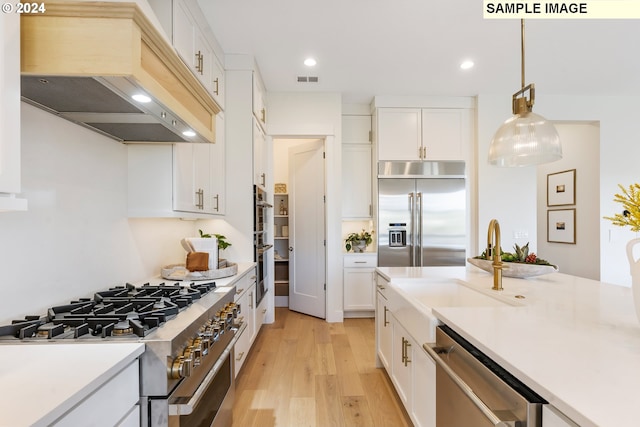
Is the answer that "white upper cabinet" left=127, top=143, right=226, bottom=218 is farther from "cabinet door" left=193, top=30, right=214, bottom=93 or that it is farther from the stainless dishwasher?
the stainless dishwasher

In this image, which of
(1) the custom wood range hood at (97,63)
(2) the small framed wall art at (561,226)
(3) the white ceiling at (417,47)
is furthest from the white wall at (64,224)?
(2) the small framed wall art at (561,226)

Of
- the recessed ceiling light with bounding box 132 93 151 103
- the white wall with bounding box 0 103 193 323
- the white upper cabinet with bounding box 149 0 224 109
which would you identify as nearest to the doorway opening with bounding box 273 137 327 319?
the white upper cabinet with bounding box 149 0 224 109

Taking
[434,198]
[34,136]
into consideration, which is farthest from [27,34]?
[434,198]

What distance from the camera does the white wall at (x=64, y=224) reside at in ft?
4.04

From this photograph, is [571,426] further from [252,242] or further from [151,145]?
[252,242]

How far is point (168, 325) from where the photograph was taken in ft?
3.89

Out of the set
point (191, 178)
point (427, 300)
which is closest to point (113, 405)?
point (191, 178)

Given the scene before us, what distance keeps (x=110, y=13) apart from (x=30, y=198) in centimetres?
84

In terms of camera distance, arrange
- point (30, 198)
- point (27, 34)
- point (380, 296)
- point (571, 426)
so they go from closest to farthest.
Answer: point (571, 426) < point (27, 34) < point (30, 198) < point (380, 296)

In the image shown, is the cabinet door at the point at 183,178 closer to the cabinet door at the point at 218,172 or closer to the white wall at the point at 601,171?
the cabinet door at the point at 218,172

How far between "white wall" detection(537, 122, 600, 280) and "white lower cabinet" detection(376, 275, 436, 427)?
343 cm

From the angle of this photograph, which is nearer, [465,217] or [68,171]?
[68,171]

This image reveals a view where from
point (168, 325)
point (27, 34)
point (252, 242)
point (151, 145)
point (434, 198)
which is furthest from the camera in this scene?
point (434, 198)

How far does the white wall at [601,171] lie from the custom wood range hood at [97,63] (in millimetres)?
3816
